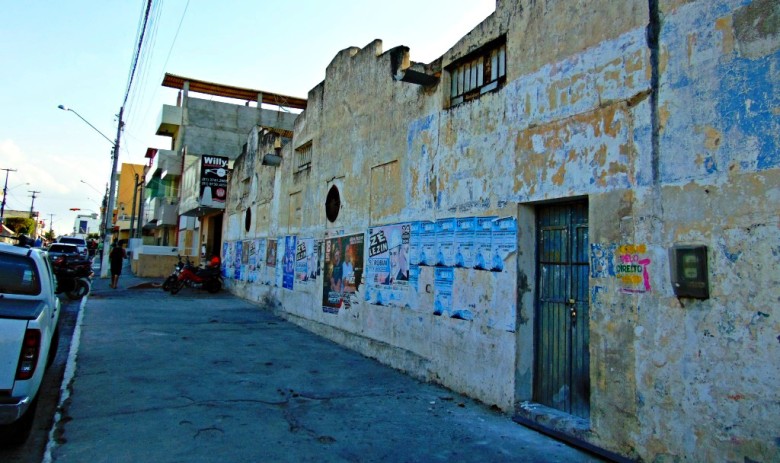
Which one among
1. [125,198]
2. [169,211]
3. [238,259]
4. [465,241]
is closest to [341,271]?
[465,241]

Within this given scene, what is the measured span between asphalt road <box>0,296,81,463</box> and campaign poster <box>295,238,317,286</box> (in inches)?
192

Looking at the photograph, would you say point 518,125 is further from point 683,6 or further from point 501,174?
point 683,6

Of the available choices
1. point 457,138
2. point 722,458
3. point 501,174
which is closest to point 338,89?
point 457,138

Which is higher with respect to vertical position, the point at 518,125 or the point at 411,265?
the point at 518,125

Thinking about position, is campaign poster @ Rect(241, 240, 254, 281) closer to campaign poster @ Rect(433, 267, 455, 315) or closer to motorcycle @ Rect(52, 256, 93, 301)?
motorcycle @ Rect(52, 256, 93, 301)

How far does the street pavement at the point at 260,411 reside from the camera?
14.2 ft

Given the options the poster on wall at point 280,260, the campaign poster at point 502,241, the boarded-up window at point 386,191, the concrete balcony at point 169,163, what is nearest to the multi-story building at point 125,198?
the concrete balcony at point 169,163

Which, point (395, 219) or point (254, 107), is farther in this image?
point (254, 107)

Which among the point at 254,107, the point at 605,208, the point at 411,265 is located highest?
the point at 254,107

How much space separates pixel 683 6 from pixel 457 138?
3.14m

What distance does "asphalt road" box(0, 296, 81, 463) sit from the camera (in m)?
4.12

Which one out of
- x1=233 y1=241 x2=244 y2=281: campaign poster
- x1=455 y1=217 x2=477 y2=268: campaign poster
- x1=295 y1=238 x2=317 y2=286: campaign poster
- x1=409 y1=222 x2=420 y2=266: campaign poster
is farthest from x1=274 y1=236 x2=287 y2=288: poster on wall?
x1=455 y1=217 x2=477 y2=268: campaign poster

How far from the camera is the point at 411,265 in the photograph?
761 cm

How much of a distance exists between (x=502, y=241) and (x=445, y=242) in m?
1.18
